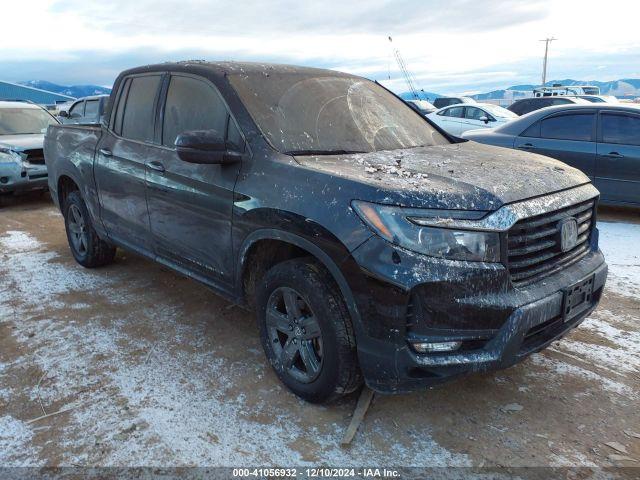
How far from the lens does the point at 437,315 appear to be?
7.67ft

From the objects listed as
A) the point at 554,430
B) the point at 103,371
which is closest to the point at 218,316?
Answer: the point at 103,371

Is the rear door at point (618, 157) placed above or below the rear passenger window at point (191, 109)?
below

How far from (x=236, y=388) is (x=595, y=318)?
2733 millimetres

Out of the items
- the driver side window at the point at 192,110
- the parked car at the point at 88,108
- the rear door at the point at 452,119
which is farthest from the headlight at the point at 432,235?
the rear door at the point at 452,119

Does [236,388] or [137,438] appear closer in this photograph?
[137,438]

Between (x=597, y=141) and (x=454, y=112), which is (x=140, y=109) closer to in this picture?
(x=597, y=141)

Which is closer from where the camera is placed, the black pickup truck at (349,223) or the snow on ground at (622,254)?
the black pickup truck at (349,223)

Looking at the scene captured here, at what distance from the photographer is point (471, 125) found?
1419 centimetres

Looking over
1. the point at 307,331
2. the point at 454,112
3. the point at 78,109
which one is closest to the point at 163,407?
the point at 307,331

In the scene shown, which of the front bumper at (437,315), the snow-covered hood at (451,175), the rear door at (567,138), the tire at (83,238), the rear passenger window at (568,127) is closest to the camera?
the front bumper at (437,315)

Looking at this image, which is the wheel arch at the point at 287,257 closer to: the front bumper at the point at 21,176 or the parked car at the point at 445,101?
the front bumper at the point at 21,176

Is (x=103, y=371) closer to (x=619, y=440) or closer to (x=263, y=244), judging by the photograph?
(x=263, y=244)

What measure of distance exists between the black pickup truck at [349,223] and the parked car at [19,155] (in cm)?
475

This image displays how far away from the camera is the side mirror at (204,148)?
294 centimetres
